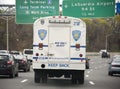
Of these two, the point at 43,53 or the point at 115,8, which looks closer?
the point at 43,53

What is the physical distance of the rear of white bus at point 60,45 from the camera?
23188 mm

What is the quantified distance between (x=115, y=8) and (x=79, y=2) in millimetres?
2882

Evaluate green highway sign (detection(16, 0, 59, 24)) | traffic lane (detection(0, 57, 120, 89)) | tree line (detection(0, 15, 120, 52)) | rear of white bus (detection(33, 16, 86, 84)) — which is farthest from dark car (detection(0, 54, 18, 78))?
tree line (detection(0, 15, 120, 52))

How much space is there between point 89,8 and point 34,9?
4632mm

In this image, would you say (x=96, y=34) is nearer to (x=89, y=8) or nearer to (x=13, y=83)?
(x=89, y=8)

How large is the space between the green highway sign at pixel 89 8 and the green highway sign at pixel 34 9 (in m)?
1.02

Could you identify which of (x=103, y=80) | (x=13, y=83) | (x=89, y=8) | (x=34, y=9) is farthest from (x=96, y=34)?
(x=13, y=83)

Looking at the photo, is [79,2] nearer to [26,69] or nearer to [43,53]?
[26,69]

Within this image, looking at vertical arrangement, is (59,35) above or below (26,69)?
above

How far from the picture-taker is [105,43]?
149625mm

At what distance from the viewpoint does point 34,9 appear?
39.3 m

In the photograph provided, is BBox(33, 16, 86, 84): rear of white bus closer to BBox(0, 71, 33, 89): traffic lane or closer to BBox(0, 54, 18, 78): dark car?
BBox(0, 71, 33, 89): traffic lane

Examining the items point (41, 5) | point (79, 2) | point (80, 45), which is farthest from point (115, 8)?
point (80, 45)

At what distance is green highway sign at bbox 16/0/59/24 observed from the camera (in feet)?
127
